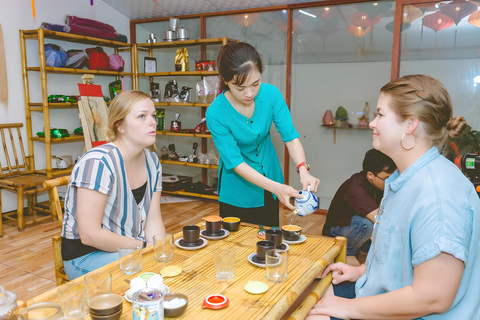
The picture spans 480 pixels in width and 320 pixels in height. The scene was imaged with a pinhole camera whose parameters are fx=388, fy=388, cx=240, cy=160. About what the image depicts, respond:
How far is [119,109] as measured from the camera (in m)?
1.77

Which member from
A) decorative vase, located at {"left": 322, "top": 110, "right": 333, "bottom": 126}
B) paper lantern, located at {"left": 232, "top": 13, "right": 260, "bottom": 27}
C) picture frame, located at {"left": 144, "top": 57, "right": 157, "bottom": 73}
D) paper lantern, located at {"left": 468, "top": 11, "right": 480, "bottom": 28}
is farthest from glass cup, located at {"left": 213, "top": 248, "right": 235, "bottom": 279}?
picture frame, located at {"left": 144, "top": 57, "right": 157, "bottom": 73}

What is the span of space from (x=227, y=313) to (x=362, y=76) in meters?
3.48

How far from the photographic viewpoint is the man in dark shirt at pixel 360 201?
2.62 metres

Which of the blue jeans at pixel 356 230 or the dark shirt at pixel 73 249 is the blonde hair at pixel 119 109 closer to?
the dark shirt at pixel 73 249

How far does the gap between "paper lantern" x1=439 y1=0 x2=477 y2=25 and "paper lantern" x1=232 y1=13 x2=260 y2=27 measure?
6.50 ft

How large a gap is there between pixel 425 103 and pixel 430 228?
356 mm

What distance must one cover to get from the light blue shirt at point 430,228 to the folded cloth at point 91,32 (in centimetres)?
400

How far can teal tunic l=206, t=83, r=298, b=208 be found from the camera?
207cm

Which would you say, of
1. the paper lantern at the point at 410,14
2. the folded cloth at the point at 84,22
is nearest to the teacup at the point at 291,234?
the paper lantern at the point at 410,14

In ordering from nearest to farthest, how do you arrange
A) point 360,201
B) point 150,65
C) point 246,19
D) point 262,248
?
point 262,248 < point 360,201 < point 246,19 < point 150,65

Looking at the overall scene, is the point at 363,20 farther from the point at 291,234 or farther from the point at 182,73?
the point at 291,234

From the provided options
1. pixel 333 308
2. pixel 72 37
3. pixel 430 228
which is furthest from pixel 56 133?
pixel 430 228

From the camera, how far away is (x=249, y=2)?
4387 mm

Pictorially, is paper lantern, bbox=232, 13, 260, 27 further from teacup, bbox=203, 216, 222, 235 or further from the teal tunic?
teacup, bbox=203, 216, 222, 235
